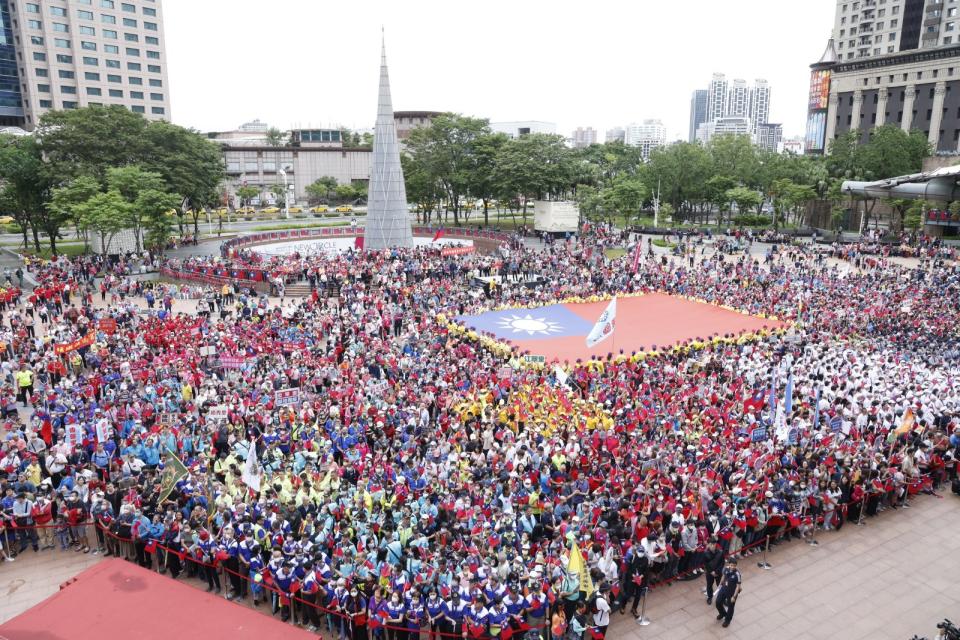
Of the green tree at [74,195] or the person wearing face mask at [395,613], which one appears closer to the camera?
the person wearing face mask at [395,613]

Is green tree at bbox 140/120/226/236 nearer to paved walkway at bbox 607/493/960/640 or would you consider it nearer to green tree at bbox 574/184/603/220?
green tree at bbox 574/184/603/220

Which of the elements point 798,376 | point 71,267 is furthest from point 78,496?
point 71,267

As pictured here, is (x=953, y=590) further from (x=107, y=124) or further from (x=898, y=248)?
(x=107, y=124)

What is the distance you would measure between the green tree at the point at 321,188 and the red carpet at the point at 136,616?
96.5m

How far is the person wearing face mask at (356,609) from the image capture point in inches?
450

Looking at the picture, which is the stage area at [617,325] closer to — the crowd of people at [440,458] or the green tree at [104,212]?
the crowd of people at [440,458]

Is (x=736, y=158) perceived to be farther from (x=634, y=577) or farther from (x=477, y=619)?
(x=477, y=619)

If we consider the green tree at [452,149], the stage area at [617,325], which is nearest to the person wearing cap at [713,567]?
the stage area at [617,325]

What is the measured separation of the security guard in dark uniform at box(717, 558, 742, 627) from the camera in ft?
39.3

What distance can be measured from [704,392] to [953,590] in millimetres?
7993

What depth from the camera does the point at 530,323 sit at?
32031 mm

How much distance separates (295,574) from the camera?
39.1 ft

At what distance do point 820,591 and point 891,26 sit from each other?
113386 millimetres

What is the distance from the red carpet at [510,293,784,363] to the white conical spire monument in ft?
55.5
